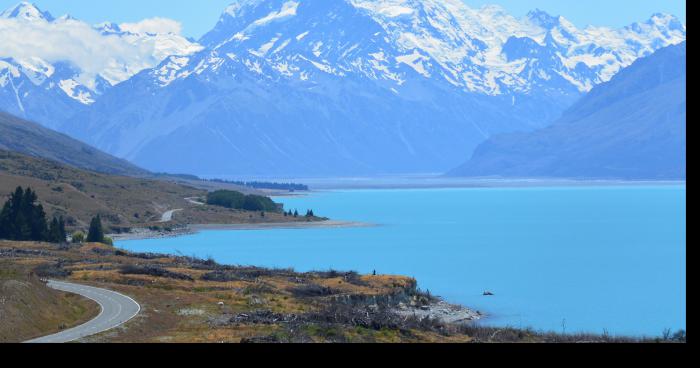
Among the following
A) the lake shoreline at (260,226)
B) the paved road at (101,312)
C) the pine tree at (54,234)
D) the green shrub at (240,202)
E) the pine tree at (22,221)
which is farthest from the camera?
the green shrub at (240,202)

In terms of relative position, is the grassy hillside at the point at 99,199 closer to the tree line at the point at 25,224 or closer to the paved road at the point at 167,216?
the paved road at the point at 167,216

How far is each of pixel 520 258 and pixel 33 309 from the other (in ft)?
256

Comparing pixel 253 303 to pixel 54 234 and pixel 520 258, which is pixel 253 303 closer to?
pixel 54 234

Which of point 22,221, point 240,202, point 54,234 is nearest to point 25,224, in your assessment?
point 22,221

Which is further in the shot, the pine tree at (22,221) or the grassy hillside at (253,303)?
the pine tree at (22,221)

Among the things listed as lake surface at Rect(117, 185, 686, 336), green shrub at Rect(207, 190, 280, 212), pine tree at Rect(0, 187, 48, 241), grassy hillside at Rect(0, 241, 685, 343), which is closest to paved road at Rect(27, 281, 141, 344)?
grassy hillside at Rect(0, 241, 685, 343)

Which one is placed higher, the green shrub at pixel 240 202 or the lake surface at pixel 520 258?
the green shrub at pixel 240 202

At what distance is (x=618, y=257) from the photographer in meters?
114

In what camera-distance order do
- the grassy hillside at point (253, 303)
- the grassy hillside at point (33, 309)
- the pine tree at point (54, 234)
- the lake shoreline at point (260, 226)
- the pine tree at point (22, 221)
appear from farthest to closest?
the lake shoreline at point (260, 226), the pine tree at point (22, 221), the pine tree at point (54, 234), the grassy hillside at point (253, 303), the grassy hillside at point (33, 309)

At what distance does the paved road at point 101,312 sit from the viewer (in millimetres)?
36219

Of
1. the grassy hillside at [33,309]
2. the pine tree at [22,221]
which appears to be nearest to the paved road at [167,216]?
the pine tree at [22,221]

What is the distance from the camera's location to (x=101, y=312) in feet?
144

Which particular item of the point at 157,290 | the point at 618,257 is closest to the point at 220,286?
the point at 157,290

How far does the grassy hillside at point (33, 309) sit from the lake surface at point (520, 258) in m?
26.4
